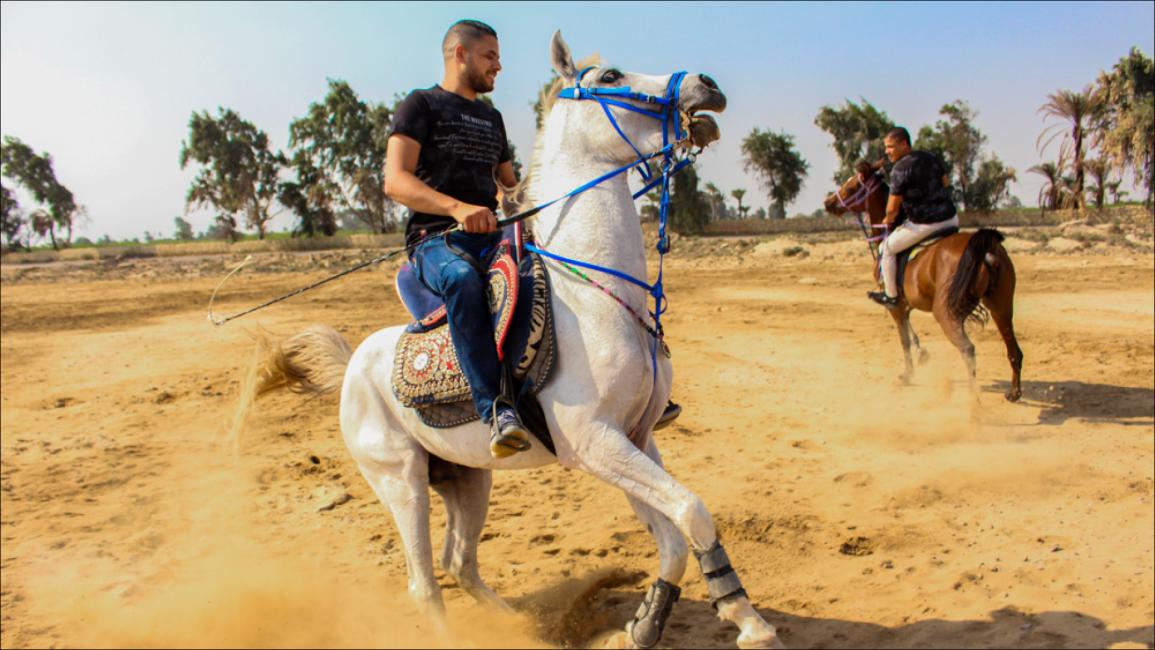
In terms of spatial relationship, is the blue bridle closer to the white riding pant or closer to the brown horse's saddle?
the brown horse's saddle

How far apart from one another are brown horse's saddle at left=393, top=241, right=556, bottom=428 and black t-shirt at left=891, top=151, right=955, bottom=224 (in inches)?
302

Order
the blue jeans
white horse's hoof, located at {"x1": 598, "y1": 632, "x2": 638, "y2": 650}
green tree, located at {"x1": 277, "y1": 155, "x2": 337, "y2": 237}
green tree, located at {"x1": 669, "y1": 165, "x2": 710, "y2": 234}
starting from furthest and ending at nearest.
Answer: green tree, located at {"x1": 277, "y1": 155, "x2": 337, "y2": 237}, green tree, located at {"x1": 669, "y1": 165, "x2": 710, "y2": 234}, the blue jeans, white horse's hoof, located at {"x1": 598, "y1": 632, "x2": 638, "y2": 650}

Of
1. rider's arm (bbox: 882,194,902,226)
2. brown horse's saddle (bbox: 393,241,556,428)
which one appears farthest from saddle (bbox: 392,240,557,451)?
rider's arm (bbox: 882,194,902,226)

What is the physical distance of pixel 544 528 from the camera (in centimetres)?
642

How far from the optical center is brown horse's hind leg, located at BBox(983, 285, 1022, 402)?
960 centimetres

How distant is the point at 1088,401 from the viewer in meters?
9.55

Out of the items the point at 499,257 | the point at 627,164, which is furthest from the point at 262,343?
the point at 627,164

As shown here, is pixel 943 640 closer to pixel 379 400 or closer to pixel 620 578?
pixel 620 578

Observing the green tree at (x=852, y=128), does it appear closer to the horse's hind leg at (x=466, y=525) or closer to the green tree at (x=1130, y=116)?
the green tree at (x=1130, y=116)

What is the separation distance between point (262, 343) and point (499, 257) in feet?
5.98

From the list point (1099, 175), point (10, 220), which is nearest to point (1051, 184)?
point (1099, 175)

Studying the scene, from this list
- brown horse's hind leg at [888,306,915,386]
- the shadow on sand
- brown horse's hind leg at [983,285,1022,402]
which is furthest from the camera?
brown horse's hind leg at [888,306,915,386]

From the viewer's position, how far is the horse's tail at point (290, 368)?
4.91 meters

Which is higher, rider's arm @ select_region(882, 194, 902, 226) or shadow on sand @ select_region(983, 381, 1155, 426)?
rider's arm @ select_region(882, 194, 902, 226)
